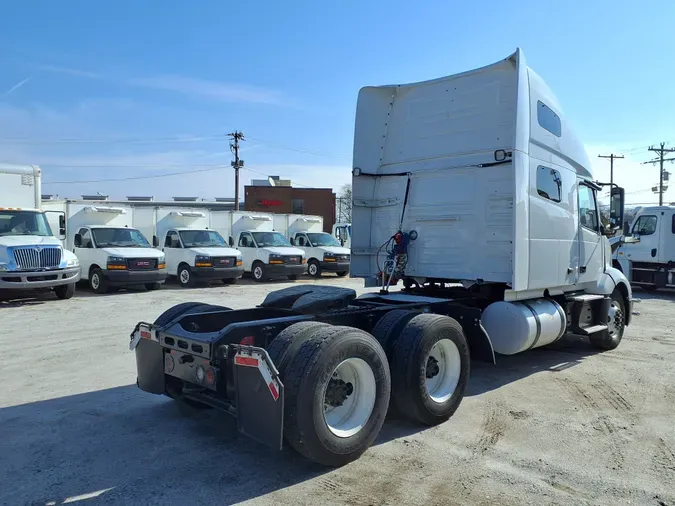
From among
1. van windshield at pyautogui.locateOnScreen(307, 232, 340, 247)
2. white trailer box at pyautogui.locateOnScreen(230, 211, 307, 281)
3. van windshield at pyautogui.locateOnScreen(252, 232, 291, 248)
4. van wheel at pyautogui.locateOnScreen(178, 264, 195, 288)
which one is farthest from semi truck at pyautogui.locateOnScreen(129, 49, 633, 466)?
van windshield at pyautogui.locateOnScreen(307, 232, 340, 247)

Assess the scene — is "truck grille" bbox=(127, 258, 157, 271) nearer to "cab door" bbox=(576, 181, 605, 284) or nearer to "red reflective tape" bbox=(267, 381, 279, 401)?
"cab door" bbox=(576, 181, 605, 284)

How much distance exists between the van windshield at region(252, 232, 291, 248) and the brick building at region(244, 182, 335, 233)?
97.0ft

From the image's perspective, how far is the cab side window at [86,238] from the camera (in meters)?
16.5

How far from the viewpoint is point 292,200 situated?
5212cm

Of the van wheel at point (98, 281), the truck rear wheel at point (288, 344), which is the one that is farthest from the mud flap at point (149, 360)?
the van wheel at point (98, 281)

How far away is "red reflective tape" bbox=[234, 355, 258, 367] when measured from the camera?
3.72 m

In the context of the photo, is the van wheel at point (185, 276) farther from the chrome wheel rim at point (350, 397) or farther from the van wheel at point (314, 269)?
the chrome wheel rim at point (350, 397)

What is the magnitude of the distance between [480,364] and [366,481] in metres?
4.20

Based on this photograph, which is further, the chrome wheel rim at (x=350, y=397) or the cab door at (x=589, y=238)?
the cab door at (x=589, y=238)

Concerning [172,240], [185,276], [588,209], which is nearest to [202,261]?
[185,276]

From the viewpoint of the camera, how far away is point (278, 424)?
11.9 feet

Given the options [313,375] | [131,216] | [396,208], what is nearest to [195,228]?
[131,216]

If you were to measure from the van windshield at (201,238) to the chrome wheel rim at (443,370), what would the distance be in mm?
15027

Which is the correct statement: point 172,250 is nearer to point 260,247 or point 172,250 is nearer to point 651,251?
point 260,247
